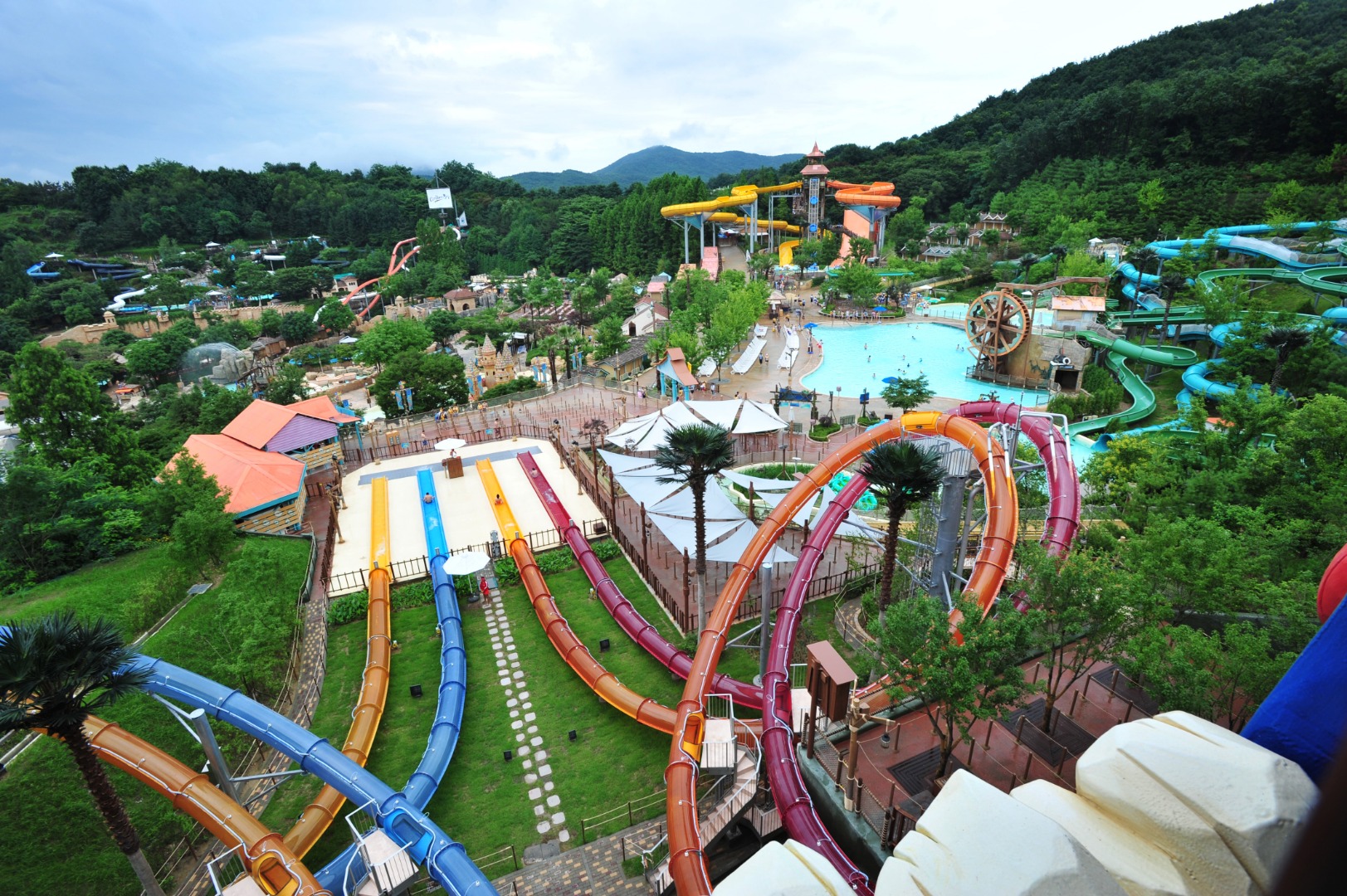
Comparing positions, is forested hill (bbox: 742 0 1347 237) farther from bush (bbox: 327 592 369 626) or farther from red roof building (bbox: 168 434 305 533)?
red roof building (bbox: 168 434 305 533)

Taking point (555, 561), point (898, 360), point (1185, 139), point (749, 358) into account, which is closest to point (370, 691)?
point (555, 561)

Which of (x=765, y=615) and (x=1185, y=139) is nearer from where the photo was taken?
(x=765, y=615)

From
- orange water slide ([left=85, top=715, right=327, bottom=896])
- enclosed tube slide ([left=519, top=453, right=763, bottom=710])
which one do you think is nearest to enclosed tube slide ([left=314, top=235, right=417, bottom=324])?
enclosed tube slide ([left=519, top=453, right=763, bottom=710])

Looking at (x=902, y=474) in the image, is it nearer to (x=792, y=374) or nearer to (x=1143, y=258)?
(x=792, y=374)

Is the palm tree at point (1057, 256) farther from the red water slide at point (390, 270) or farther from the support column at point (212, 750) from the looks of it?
the red water slide at point (390, 270)

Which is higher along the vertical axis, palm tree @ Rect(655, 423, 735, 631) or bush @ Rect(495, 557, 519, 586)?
palm tree @ Rect(655, 423, 735, 631)

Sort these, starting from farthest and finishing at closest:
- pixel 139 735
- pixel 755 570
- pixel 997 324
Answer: pixel 997 324 → pixel 755 570 → pixel 139 735
